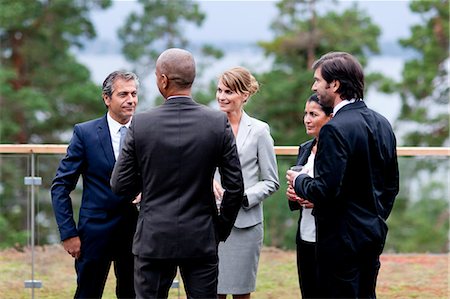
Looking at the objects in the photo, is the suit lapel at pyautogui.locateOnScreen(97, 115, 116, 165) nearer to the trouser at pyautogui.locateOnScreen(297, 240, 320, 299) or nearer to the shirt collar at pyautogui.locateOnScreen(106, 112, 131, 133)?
the shirt collar at pyautogui.locateOnScreen(106, 112, 131, 133)

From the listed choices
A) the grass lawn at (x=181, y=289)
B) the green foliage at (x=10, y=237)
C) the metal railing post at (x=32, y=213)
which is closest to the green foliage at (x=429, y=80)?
the grass lawn at (x=181, y=289)

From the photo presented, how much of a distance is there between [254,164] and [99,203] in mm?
915

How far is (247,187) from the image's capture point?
4914 millimetres

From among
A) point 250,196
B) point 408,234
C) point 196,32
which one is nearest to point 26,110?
point 196,32

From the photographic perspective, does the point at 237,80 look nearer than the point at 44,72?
Yes

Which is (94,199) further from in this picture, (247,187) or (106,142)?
(247,187)

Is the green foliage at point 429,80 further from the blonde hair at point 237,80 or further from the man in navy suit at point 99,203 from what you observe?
the man in navy suit at point 99,203

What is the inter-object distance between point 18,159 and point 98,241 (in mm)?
1880

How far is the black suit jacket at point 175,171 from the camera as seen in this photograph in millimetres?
3824

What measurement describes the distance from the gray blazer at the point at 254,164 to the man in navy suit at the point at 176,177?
906mm

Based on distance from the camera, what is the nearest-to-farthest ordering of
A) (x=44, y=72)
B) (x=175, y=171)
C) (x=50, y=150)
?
(x=175, y=171), (x=50, y=150), (x=44, y=72)

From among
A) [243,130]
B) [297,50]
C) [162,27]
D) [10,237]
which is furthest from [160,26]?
[243,130]

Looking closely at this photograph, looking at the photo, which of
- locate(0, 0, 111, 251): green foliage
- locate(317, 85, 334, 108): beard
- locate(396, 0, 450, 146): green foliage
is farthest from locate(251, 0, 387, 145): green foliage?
locate(317, 85, 334, 108): beard

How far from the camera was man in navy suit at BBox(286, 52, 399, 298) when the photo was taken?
3961mm
